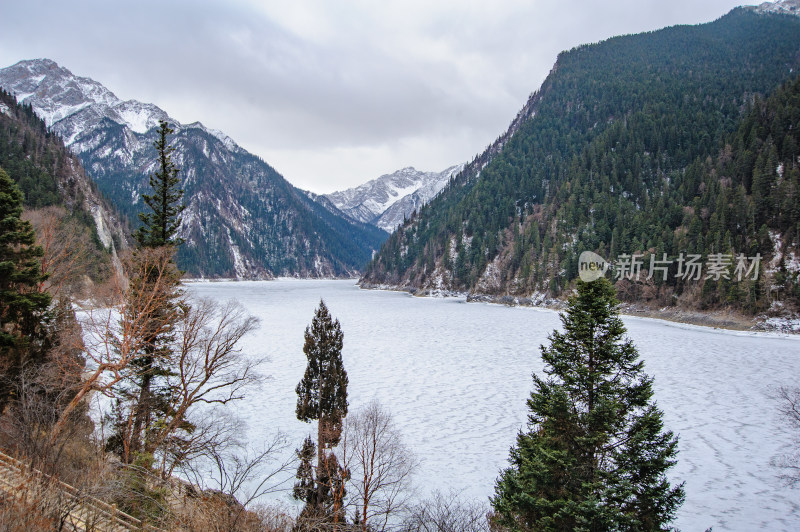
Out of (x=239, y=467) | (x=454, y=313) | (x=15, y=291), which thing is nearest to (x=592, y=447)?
(x=239, y=467)

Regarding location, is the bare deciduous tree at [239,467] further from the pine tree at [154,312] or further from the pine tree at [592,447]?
the pine tree at [592,447]

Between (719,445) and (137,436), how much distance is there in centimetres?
2449

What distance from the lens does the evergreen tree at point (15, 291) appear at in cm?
1521

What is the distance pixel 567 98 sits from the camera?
531 ft

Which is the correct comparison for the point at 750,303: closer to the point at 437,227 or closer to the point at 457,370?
the point at 457,370

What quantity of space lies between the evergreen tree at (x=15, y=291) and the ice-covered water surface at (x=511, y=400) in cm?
955

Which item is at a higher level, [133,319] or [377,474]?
[133,319]

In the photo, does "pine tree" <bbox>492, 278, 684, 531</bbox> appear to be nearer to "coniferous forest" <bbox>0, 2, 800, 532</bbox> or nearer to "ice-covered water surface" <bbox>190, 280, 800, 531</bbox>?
"coniferous forest" <bbox>0, 2, 800, 532</bbox>

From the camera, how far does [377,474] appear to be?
586 inches

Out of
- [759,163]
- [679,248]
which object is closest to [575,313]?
[679,248]

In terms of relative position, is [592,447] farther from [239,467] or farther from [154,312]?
[154,312]

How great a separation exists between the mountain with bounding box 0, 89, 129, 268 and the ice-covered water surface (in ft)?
201

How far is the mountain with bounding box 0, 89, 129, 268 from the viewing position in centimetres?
7738

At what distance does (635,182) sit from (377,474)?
11241 centimetres
